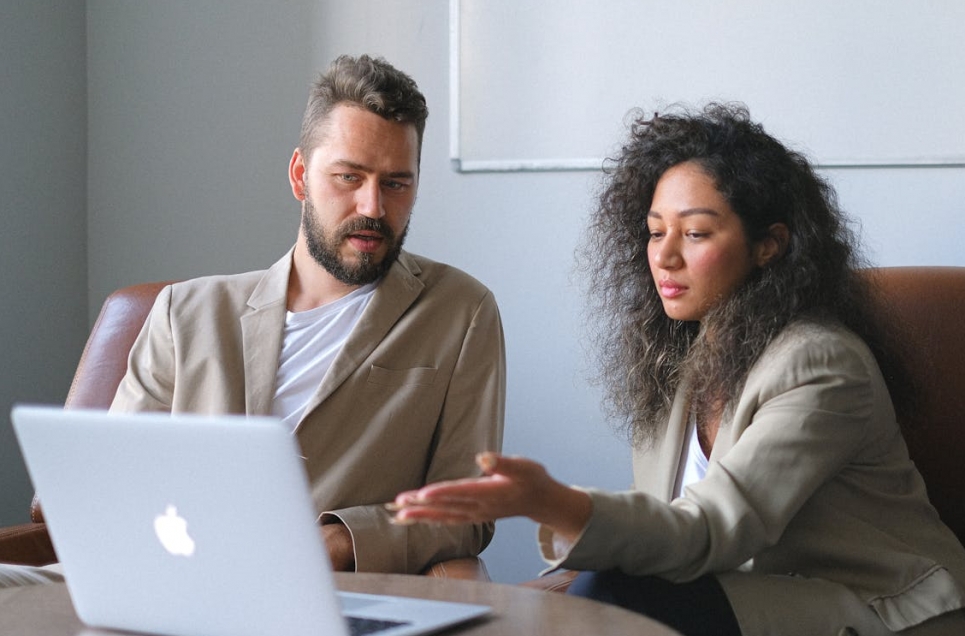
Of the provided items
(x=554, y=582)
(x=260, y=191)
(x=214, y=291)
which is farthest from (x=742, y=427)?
(x=260, y=191)

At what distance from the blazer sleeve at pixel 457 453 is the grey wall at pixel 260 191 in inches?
23.9

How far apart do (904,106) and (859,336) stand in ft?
2.30

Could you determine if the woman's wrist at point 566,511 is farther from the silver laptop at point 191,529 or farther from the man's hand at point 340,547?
the man's hand at point 340,547

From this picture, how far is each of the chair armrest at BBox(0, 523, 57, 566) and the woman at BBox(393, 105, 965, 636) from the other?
100cm

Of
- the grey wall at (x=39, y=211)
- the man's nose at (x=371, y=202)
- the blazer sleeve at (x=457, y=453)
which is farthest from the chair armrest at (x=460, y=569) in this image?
the grey wall at (x=39, y=211)

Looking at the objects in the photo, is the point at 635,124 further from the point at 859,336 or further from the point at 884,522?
the point at 884,522

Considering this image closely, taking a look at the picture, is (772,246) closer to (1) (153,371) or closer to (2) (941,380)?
(2) (941,380)

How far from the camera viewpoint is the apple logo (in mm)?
1111

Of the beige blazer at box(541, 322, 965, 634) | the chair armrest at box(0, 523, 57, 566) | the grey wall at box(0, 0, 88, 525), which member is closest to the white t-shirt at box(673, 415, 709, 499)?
the beige blazer at box(541, 322, 965, 634)

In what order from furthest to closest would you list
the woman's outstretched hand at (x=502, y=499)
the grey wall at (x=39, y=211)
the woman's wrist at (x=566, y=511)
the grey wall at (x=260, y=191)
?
1. the grey wall at (x=39, y=211)
2. the grey wall at (x=260, y=191)
3. the woman's wrist at (x=566, y=511)
4. the woman's outstretched hand at (x=502, y=499)

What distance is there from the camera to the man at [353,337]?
80.5 inches

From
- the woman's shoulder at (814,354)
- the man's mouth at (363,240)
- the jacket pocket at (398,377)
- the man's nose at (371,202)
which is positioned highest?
the man's nose at (371,202)

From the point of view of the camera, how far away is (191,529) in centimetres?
111

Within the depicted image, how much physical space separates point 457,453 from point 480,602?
0.75 meters
